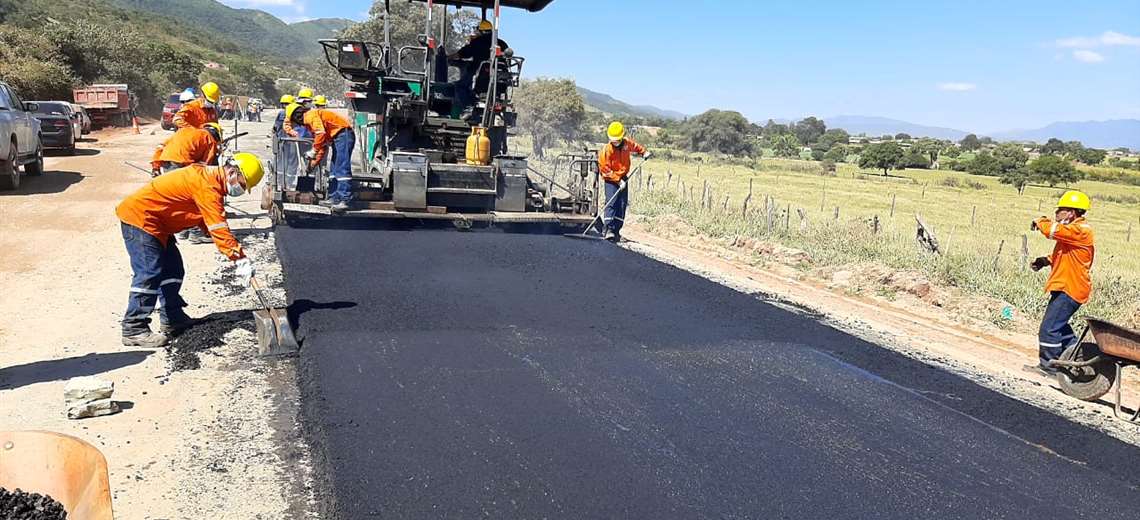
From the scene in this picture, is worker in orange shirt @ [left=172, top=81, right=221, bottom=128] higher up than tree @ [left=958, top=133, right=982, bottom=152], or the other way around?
tree @ [left=958, top=133, right=982, bottom=152]

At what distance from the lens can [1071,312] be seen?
524 centimetres

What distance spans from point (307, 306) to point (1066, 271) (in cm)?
515

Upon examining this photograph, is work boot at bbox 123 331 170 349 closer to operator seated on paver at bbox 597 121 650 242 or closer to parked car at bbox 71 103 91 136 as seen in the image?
operator seated on paver at bbox 597 121 650 242

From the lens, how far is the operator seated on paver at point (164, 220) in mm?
4590

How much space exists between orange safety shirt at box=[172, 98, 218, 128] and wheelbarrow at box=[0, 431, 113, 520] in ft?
17.5

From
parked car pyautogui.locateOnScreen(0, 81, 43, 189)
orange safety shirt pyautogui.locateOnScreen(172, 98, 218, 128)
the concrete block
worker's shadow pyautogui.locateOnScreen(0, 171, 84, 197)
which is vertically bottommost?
the concrete block

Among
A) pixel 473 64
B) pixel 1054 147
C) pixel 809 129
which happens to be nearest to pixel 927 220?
pixel 473 64

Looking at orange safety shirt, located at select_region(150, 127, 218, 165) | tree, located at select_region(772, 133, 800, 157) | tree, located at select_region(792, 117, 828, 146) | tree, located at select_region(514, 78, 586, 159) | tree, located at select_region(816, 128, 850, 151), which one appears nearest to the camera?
orange safety shirt, located at select_region(150, 127, 218, 165)

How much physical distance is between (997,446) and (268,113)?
46.7 m

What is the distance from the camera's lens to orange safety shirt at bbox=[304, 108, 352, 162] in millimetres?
8656

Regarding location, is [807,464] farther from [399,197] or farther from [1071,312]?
[399,197]

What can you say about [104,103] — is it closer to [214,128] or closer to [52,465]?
[214,128]

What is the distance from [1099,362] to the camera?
4.71 m

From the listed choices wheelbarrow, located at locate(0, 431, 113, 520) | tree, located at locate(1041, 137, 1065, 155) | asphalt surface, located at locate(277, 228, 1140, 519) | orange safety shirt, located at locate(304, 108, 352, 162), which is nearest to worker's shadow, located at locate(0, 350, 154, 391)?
asphalt surface, located at locate(277, 228, 1140, 519)
